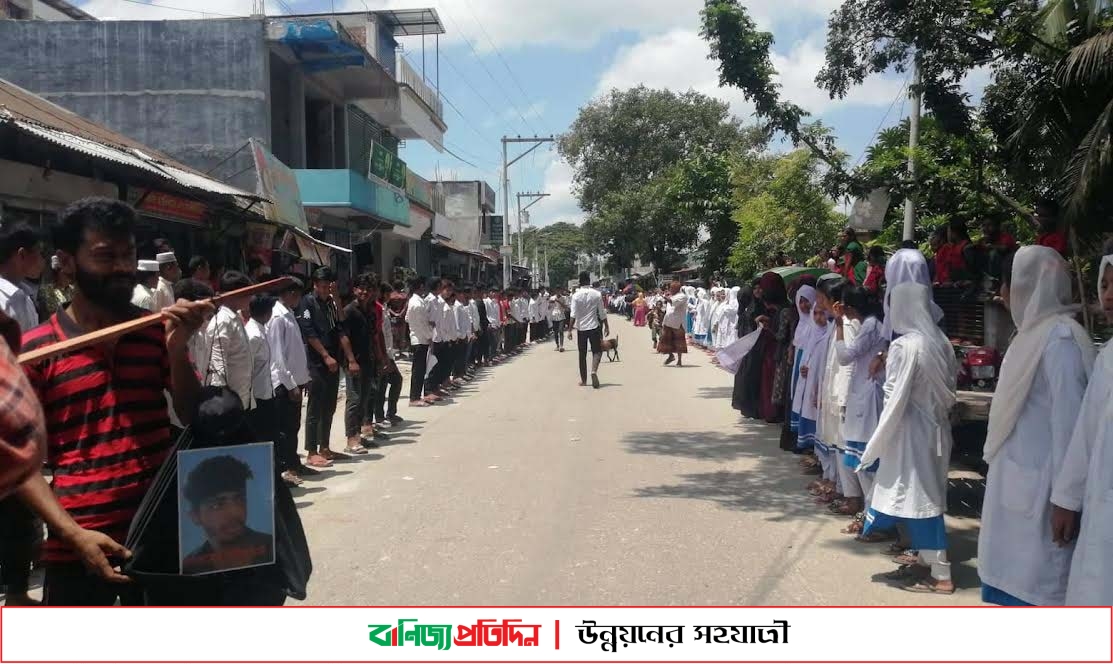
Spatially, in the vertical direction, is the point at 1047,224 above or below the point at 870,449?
above

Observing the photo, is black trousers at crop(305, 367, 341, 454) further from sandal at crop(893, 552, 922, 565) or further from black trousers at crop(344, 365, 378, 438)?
sandal at crop(893, 552, 922, 565)

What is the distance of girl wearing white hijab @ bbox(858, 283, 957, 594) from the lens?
4.54 meters

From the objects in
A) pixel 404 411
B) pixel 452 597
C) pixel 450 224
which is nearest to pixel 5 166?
pixel 404 411

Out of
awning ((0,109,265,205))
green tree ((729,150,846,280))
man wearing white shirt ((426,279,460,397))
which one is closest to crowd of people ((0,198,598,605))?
awning ((0,109,265,205))

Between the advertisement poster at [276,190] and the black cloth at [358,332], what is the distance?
20.9ft

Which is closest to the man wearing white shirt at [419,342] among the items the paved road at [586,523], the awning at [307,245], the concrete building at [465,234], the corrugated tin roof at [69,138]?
the paved road at [586,523]

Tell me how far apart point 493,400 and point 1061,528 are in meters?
10.1

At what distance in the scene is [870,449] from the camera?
4.63 m

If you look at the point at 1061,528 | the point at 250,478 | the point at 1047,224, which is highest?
the point at 1047,224

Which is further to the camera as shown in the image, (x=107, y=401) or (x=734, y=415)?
(x=734, y=415)

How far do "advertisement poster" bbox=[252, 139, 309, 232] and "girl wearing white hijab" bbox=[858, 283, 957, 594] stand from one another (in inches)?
475

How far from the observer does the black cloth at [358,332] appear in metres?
8.80

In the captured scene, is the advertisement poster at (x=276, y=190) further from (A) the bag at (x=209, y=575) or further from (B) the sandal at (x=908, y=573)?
(A) the bag at (x=209, y=575)

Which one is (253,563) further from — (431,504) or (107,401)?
(431,504)
